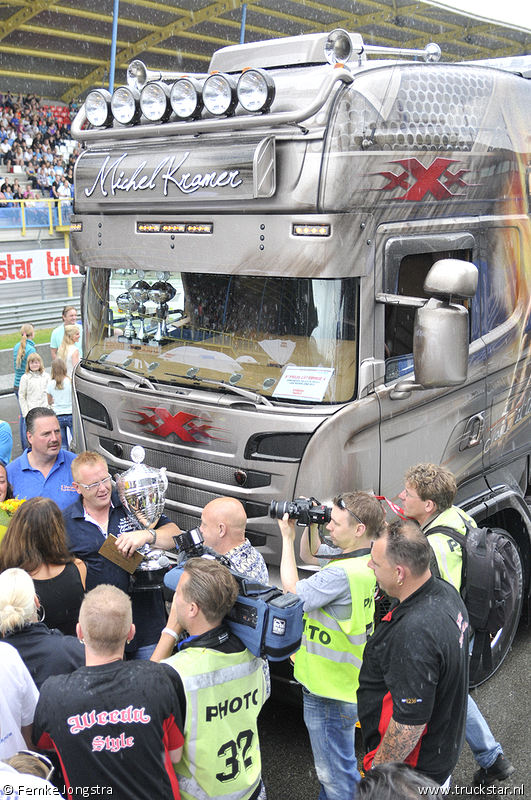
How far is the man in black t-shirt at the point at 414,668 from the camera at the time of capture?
2.85 meters

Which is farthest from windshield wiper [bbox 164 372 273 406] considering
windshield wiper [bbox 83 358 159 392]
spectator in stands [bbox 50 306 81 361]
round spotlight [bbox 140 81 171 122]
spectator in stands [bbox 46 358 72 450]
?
spectator in stands [bbox 50 306 81 361]

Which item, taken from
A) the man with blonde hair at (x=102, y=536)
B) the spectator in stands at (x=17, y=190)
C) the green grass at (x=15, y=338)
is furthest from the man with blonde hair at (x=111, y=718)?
the spectator in stands at (x=17, y=190)

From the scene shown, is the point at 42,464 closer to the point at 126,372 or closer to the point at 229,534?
the point at 126,372

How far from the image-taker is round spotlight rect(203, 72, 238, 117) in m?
4.18

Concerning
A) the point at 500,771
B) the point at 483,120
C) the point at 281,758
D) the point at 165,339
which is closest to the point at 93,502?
the point at 165,339

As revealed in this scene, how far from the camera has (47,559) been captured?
353 cm

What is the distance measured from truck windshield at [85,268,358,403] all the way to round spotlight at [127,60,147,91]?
3.91 ft

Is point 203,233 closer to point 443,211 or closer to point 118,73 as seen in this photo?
point 443,211

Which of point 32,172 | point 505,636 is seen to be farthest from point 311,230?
point 32,172

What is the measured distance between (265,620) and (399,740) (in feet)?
2.30

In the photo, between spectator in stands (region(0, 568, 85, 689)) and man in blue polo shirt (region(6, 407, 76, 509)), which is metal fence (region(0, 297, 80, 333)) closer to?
man in blue polo shirt (region(6, 407, 76, 509))

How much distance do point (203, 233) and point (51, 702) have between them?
270cm

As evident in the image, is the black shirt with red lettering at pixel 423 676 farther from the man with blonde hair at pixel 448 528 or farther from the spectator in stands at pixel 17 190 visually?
the spectator in stands at pixel 17 190

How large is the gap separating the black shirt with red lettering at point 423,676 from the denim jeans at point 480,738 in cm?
93
